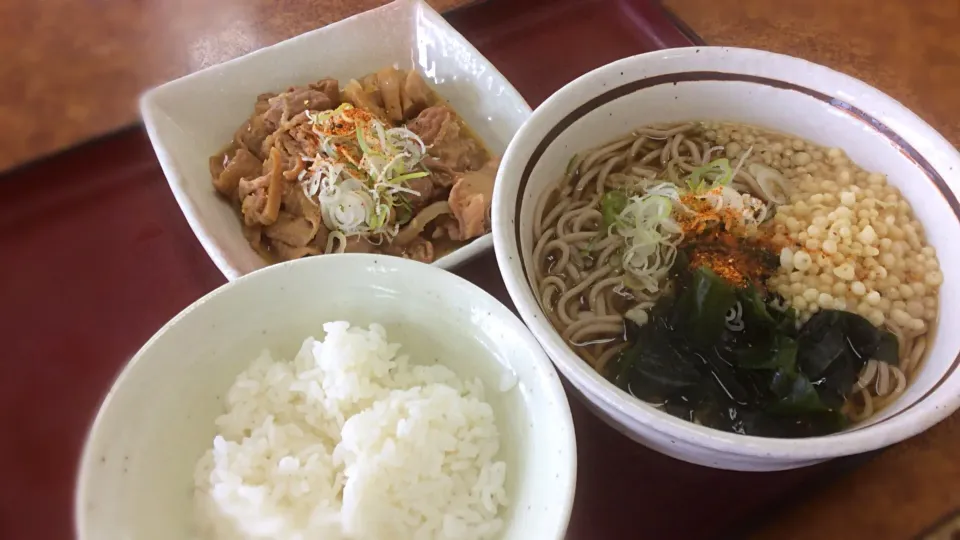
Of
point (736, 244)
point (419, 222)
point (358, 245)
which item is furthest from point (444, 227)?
point (736, 244)

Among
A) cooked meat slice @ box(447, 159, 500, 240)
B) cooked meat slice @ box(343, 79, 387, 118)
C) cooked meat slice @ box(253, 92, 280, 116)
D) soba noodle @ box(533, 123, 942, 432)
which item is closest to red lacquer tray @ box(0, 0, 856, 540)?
cooked meat slice @ box(447, 159, 500, 240)

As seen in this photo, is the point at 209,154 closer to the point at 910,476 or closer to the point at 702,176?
the point at 702,176

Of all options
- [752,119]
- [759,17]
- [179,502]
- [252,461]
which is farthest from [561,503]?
[759,17]

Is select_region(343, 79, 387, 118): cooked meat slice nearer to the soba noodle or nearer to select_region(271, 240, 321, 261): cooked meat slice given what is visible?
select_region(271, 240, 321, 261): cooked meat slice

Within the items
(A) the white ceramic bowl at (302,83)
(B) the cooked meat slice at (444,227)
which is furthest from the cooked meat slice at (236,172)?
(B) the cooked meat slice at (444,227)

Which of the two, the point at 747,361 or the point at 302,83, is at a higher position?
the point at 747,361

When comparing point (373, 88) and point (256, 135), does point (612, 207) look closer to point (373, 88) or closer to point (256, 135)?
point (373, 88)
